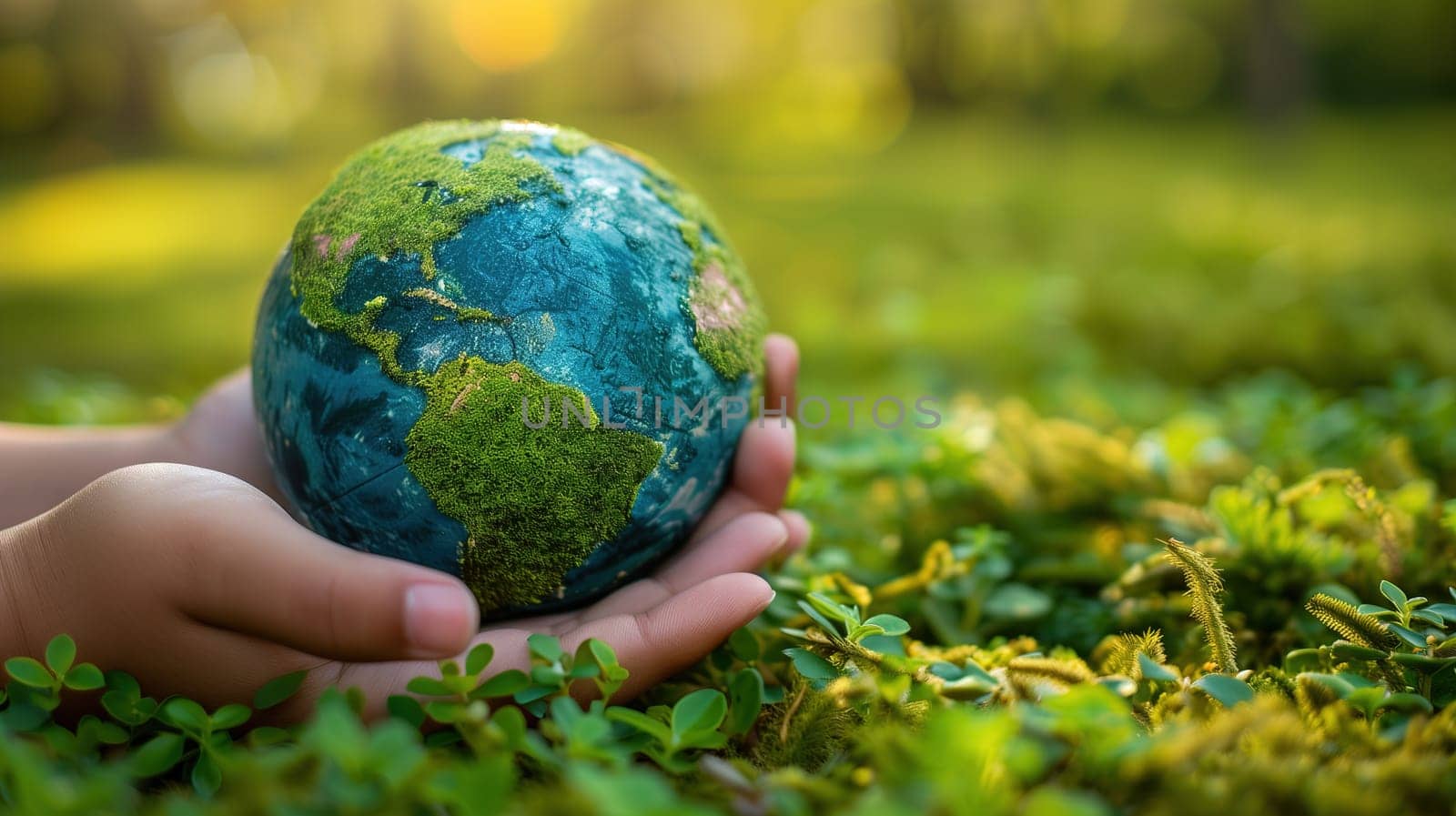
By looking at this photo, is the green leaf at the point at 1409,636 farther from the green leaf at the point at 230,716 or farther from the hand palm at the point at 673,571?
the green leaf at the point at 230,716

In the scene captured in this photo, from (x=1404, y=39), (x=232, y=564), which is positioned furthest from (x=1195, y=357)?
(x=1404, y=39)

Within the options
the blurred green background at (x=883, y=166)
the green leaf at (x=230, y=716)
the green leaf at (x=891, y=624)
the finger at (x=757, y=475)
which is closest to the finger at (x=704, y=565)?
the finger at (x=757, y=475)

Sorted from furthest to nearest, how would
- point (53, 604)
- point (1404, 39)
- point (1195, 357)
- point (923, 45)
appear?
point (923, 45) < point (1404, 39) < point (1195, 357) < point (53, 604)

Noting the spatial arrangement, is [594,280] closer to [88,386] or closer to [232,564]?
[232,564]

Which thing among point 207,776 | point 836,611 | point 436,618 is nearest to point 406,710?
point 436,618

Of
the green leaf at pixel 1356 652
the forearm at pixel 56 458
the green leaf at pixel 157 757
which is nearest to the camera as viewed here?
the green leaf at pixel 157 757

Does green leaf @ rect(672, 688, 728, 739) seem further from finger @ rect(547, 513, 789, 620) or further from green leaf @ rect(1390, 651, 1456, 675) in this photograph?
green leaf @ rect(1390, 651, 1456, 675)
